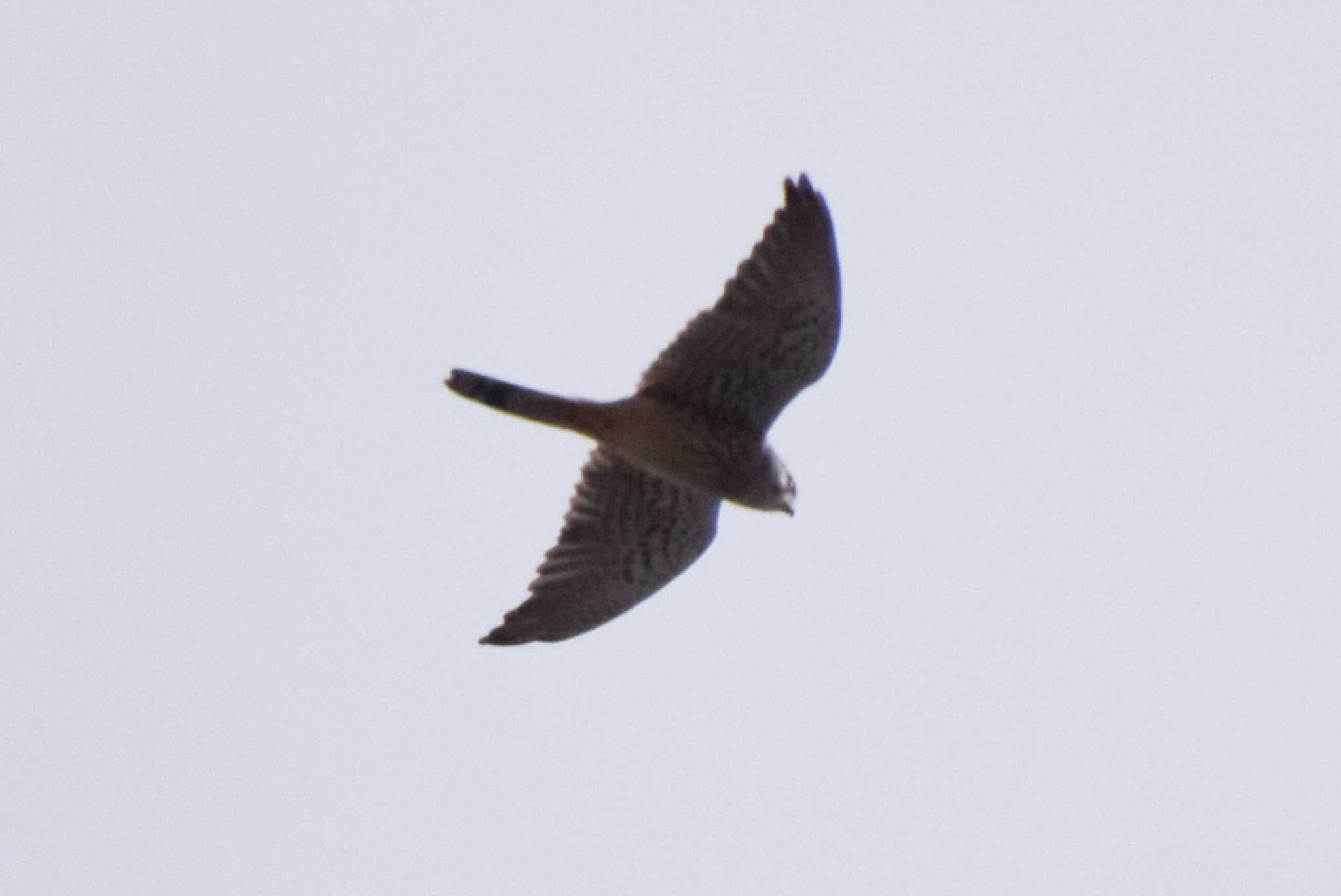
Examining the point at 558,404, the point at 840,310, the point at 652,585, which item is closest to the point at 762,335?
the point at 840,310

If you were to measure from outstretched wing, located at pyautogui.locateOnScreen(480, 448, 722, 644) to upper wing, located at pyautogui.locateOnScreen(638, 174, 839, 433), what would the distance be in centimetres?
79

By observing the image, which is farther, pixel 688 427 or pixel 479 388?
pixel 688 427

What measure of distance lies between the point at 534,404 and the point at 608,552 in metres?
1.29

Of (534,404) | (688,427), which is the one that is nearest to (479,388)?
(534,404)

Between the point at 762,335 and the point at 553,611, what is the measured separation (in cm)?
192

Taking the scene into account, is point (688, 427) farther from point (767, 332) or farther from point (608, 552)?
point (608, 552)

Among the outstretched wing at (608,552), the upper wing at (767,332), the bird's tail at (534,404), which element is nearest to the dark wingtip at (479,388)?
the bird's tail at (534,404)

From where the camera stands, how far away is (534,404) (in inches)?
349

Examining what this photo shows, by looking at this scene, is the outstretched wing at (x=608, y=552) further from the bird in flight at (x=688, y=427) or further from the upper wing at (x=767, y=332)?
the upper wing at (x=767, y=332)

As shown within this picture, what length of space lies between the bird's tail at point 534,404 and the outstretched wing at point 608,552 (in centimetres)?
78

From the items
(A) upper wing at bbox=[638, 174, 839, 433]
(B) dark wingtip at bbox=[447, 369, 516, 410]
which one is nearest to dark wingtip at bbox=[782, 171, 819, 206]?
(A) upper wing at bbox=[638, 174, 839, 433]

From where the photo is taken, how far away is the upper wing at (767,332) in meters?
8.52

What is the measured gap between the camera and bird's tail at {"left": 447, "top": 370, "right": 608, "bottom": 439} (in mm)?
8711

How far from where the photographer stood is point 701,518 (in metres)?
9.84
